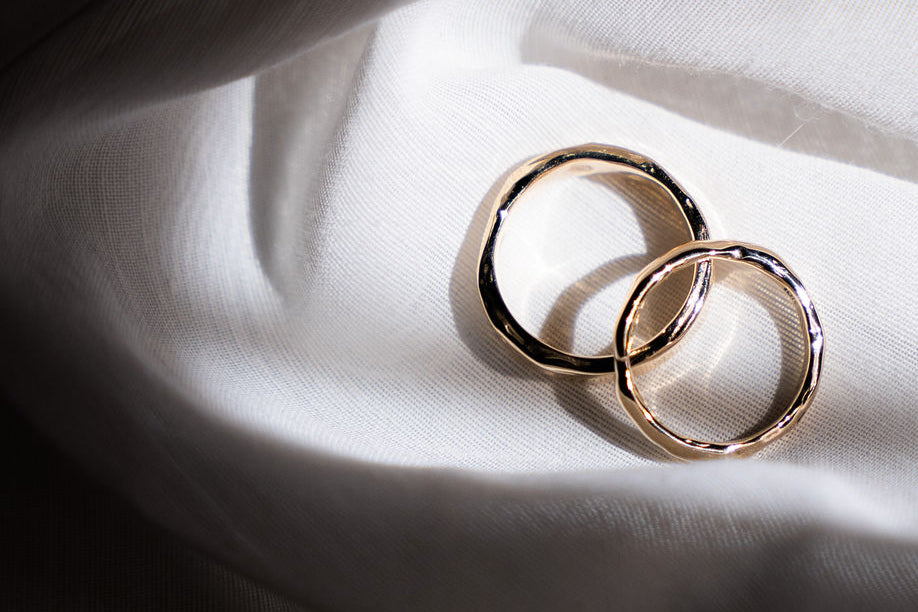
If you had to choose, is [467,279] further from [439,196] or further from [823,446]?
[823,446]

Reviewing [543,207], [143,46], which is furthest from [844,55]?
[143,46]

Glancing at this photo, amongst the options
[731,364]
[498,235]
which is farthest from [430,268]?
[731,364]

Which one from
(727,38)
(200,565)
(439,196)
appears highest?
(727,38)

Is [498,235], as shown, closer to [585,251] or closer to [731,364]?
[585,251]
